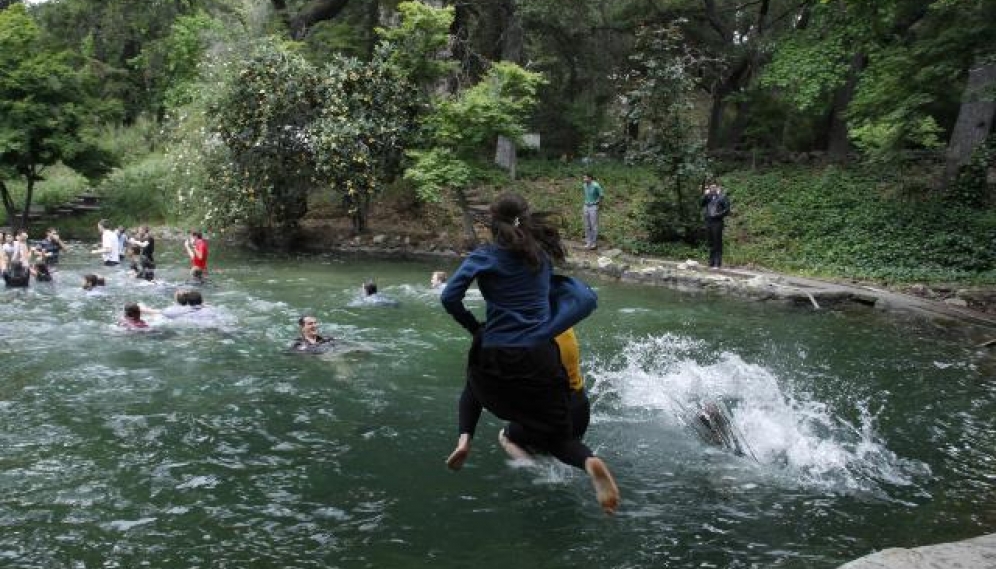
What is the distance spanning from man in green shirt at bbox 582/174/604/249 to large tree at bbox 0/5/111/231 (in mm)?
17077

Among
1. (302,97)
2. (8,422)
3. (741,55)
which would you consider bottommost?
(8,422)

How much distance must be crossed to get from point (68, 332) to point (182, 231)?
15.9m

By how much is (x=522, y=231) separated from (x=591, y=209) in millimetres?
16140

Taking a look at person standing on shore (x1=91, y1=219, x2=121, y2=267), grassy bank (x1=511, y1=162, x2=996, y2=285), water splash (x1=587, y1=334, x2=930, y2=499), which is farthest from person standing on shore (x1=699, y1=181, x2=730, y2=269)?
person standing on shore (x1=91, y1=219, x2=121, y2=267)

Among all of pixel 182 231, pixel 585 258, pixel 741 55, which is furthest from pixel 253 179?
pixel 741 55

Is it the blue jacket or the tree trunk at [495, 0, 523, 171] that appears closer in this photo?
the blue jacket

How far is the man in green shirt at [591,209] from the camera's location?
20.3 metres

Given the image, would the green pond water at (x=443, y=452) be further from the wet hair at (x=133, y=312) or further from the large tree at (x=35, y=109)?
the large tree at (x=35, y=109)

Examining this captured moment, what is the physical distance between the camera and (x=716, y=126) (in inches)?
1151

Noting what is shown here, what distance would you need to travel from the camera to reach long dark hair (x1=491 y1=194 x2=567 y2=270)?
4.63 meters

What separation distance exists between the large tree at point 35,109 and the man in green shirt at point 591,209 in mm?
17077

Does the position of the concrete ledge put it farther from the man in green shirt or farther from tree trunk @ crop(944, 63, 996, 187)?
tree trunk @ crop(944, 63, 996, 187)

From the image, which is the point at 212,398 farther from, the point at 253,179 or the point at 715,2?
the point at 715,2

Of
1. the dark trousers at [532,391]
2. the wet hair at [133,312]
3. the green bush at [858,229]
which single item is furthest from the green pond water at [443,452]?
the green bush at [858,229]
